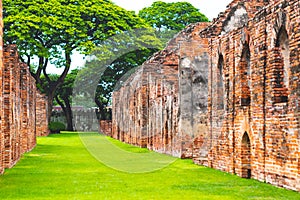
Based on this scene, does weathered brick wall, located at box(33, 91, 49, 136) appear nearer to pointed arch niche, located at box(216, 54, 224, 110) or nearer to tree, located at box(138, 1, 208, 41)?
tree, located at box(138, 1, 208, 41)

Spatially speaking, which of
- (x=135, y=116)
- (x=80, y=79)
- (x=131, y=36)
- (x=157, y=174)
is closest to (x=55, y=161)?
(x=157, y=174)

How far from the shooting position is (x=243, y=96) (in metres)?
12.9

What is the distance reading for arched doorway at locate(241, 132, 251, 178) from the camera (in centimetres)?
1252

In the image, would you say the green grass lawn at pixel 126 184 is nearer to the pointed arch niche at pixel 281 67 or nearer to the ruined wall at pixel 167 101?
the pointed arch niche at pixel 281 67

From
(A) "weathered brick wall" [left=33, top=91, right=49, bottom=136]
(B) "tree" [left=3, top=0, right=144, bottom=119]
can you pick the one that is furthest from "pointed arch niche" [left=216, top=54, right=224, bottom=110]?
(A) "weathered brick wall" [left=33, top=91, right=49, bottom=136]

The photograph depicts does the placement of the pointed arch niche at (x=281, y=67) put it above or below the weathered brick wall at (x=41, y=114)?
above

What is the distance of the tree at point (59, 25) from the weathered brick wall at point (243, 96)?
1610 centimetres

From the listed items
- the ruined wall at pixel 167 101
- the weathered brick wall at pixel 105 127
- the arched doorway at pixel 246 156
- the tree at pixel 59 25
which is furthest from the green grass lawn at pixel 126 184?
the weathered brick wall at pixel 105 127

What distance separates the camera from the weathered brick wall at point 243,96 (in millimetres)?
10461

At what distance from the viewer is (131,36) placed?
41.1 m

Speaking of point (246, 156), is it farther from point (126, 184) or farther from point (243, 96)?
point (126, 184)

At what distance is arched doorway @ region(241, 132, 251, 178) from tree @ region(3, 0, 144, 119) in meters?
Answer: 24.5

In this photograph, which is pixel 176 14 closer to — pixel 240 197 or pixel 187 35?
pixel 187 35

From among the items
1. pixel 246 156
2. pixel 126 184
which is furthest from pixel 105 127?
pixel 126 184
